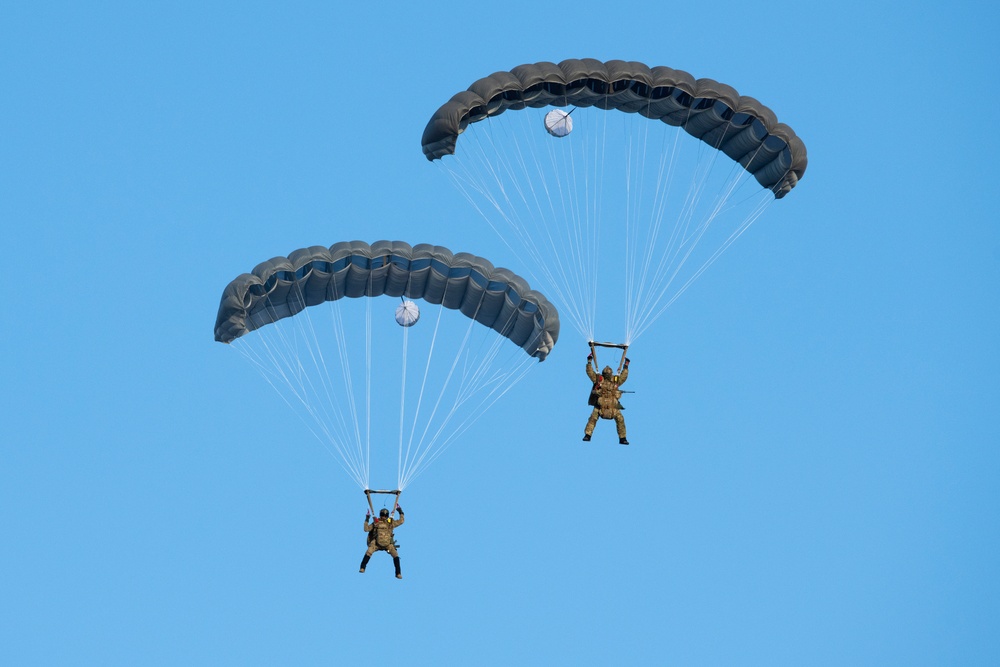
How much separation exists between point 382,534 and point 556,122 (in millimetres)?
6409

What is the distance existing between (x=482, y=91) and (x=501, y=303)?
3.17m

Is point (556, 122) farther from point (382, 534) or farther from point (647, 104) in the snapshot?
point (382, 534)

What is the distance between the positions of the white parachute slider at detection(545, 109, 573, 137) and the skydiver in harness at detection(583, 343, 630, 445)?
3.15m

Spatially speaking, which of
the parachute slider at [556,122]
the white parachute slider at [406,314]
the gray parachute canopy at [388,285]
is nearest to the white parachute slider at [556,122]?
the parachute slider at [556,122]

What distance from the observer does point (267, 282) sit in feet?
129

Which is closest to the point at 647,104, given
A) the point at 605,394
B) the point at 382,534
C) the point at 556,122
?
the point at 556,122

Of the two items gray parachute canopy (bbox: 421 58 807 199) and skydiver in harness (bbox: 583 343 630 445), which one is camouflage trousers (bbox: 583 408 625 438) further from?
gray parachute canopy (bbox: 421 58 807 199)

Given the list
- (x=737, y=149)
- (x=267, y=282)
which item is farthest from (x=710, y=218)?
(x=267, y=282)

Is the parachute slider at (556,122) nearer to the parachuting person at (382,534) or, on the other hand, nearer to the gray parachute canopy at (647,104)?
the gray parachute canopy at (647,104)

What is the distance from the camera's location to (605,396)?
39.5m

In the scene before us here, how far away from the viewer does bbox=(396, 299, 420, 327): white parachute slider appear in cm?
4081

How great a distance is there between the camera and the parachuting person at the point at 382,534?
39250 millimetres

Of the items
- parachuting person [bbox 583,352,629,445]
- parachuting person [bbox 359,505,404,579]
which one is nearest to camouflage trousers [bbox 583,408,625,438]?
parachuting person [bbox 583,352,629,445]

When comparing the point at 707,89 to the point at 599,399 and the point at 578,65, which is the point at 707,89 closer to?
the point at 578,65
